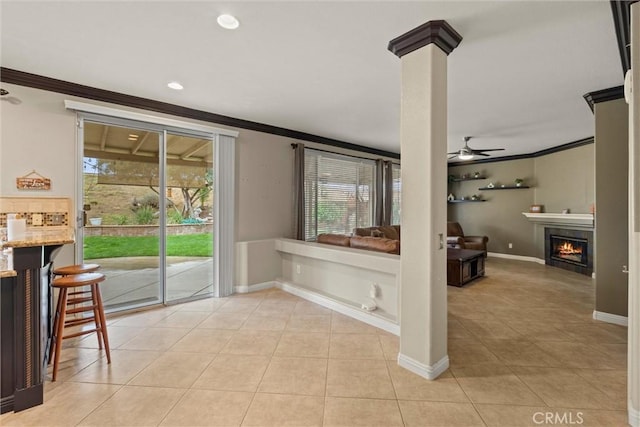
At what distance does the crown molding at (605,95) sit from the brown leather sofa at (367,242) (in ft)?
9.11

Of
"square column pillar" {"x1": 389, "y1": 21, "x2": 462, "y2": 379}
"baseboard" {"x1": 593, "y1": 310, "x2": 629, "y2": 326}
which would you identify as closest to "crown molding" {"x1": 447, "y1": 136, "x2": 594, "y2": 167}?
"baseboard" {"x1": 593, "y1": 310, "x2": 629, "y2": 326}

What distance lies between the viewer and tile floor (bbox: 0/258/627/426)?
1796 millimetres

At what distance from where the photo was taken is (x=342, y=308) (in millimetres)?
3537

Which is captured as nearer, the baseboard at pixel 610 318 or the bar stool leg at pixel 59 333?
the bar stool leg at pixel 59 333

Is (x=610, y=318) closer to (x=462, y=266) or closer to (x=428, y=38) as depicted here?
(x=462, y=266)

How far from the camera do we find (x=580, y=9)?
190 centimetres

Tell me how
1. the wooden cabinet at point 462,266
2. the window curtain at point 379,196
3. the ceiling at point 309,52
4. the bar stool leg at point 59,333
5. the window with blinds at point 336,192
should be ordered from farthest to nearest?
the window curtain at point 379,196 < the window with blinds at point 336,192 < the wooden cabinet at point 462,266 < the bar stool leg at point 59,333 < the ceiling at point 309,52

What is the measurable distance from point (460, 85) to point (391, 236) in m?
3.46

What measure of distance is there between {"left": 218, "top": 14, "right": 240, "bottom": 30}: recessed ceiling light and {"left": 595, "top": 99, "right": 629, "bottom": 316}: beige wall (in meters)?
4.06

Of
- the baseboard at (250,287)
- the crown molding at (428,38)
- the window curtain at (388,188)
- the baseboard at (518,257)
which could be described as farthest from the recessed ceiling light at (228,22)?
the baseboard at (518,257)

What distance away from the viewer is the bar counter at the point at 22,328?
1.79 m

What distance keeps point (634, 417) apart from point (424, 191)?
1.80 meters

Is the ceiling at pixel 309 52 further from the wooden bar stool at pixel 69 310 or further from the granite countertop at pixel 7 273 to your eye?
the wooden bar stool at pixel 69 310

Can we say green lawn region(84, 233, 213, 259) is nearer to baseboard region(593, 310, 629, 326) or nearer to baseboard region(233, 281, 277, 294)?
baseboard region(233, 281, 277, 294)
